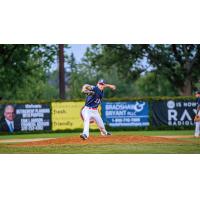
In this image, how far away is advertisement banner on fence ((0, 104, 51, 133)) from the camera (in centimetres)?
1373

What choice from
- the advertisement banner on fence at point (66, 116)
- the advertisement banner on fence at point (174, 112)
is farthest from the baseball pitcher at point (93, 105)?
the advertisement banner on fence at point (174, 112)

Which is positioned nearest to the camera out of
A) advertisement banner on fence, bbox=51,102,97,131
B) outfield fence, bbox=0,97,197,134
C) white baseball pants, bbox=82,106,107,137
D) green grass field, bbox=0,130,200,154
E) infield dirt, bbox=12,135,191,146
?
green grass field, bbox=0,130,200,154

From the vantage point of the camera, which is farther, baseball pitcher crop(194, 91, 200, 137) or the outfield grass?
the outfield grass

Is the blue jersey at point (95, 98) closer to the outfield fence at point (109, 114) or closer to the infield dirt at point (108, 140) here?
the outfield fence at point (109, 114)

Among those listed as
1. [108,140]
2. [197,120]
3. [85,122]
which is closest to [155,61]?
[197,120]

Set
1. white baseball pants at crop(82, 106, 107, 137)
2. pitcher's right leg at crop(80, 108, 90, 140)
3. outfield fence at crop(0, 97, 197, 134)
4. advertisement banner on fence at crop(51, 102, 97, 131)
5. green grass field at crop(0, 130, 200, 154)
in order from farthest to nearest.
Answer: advertisement banner on fence at crop(51, 102, 97, 131), outfield fence at crop(0, 97, 197, 134), white baseball pants at crop(82, 106, 107, 137), pitcher's right leg at crop(80, 108, 90, 140), green grass field at crop(0, 130, 200, 154)

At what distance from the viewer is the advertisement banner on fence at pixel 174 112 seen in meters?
13.8

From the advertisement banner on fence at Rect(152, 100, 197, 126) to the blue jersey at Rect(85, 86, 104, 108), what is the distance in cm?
166

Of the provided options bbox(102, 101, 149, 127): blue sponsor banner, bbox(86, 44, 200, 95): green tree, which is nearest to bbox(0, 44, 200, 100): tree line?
bbox(86, 44, 200, 95): green tree

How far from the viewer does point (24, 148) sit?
12695 mm

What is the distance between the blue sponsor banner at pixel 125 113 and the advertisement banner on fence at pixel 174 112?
26 cm

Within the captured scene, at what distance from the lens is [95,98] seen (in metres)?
13.4

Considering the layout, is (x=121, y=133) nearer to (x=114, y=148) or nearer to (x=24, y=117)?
(x=114, y=148)

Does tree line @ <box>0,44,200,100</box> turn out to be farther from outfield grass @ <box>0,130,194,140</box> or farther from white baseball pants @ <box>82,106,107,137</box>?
outfield grass @ <box>0,130,194,140</box>
